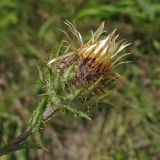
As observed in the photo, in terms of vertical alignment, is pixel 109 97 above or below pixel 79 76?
below

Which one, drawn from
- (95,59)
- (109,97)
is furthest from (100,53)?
(109,97)

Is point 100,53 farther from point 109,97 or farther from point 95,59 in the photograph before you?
point 109,97

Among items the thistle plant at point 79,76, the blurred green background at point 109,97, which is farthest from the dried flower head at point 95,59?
the blurred green background at point 109,97

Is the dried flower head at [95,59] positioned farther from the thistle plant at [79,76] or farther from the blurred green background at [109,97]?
the blurred green background at [109,97]

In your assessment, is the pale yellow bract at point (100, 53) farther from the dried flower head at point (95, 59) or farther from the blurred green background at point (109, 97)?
the blurred green background at point (109, 97)

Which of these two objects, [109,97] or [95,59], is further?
[109,97]

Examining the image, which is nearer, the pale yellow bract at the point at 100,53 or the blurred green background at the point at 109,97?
the pale yellow bract at the point at 100,53

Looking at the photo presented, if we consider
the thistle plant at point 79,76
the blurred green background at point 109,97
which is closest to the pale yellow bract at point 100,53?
the thistle plant at point 79,76
